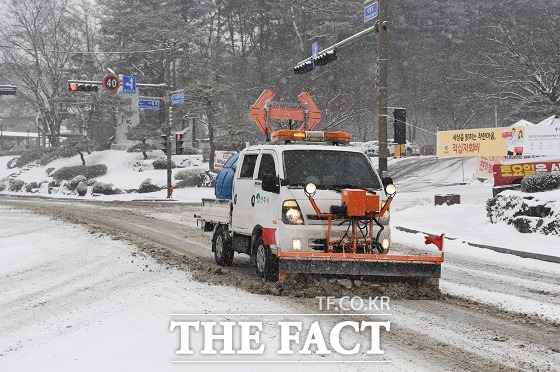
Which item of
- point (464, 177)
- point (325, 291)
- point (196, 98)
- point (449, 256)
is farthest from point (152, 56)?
point (325, 291)

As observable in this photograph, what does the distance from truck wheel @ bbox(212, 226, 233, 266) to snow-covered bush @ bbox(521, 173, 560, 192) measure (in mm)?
8708

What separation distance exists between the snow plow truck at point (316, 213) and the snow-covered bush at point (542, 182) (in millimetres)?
7665

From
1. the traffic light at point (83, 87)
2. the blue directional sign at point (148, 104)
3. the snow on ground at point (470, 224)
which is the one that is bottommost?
the snow on ground at point (470, 224)

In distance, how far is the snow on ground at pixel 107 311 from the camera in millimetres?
6137

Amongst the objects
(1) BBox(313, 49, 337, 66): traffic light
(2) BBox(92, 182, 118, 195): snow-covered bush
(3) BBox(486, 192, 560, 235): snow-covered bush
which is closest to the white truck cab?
(3) BBox(486, 192, 560, 235): snow-covered bush

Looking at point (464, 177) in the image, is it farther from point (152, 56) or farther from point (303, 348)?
point (303, 348)

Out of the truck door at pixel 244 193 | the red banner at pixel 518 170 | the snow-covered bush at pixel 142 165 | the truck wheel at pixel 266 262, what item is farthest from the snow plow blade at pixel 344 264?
the snow-covered bush at pixel 142 165

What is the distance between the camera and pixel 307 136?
36.7 ft

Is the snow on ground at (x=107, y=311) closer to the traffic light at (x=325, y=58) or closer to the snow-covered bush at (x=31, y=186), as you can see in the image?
the traffic light at (x=325, y=58)

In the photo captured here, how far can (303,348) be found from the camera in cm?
647

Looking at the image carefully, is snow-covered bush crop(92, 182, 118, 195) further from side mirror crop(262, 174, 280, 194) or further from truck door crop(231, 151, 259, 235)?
side mirror crop(262, 174, 280, 194)

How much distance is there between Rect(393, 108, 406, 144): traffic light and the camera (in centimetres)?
1881

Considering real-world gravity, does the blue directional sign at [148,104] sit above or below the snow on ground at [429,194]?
above

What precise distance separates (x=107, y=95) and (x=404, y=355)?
170 ft
